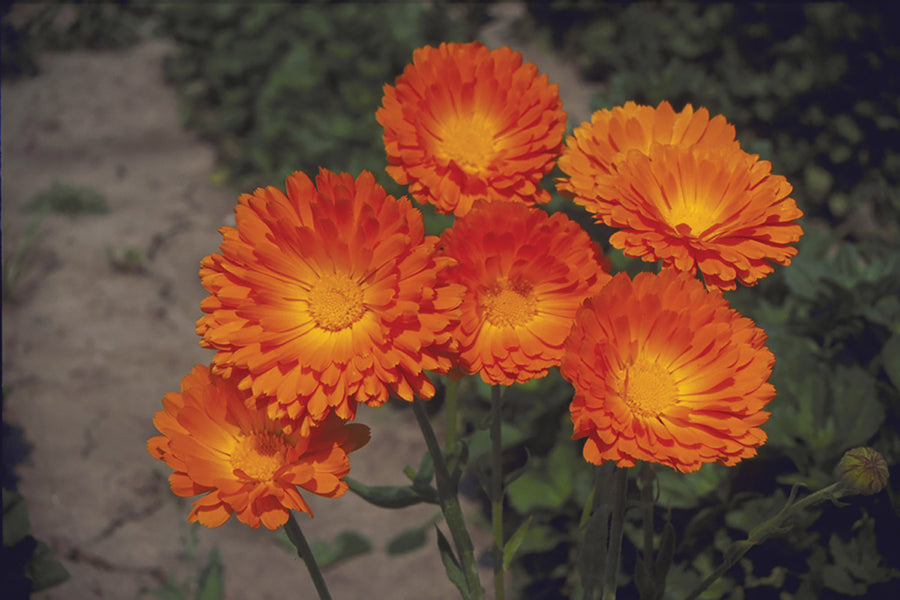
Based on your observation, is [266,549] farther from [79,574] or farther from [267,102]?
[267,102]

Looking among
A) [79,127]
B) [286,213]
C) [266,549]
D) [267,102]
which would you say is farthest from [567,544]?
[79,127]

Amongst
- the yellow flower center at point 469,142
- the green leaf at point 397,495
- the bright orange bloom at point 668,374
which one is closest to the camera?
the bright orange bloom at point 668,374

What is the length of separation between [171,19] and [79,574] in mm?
3604

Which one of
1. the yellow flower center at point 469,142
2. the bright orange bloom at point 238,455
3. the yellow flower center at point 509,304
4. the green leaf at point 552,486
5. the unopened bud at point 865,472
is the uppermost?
the yellow flower center at point 469,142

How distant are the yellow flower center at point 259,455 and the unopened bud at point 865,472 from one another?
0.89m

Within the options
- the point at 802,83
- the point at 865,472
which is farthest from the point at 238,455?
the point at 802,83

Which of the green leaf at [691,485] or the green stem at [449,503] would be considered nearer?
the green stem at [449,503]

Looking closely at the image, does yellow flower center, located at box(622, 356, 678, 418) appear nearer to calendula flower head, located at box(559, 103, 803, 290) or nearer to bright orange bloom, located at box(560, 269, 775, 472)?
bright orange bloom, located at box(560, 269, 775, 472)

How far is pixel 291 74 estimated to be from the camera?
4184 mm

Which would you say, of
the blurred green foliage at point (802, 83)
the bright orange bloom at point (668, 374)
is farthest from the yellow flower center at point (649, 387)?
the blurred green foliage at point (802, 83)

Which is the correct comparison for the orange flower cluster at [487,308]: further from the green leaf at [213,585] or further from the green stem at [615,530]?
the green leaf at [213,585]

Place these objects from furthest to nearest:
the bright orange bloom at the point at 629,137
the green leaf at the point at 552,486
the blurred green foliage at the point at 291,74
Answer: the blurred green foliage at the point at 291,74 < the green leaf at the point at 552,486 < the bright orange bloom at the point at 629,137

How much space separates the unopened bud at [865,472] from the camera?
116cm

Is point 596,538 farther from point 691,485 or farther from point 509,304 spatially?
point 691,485
